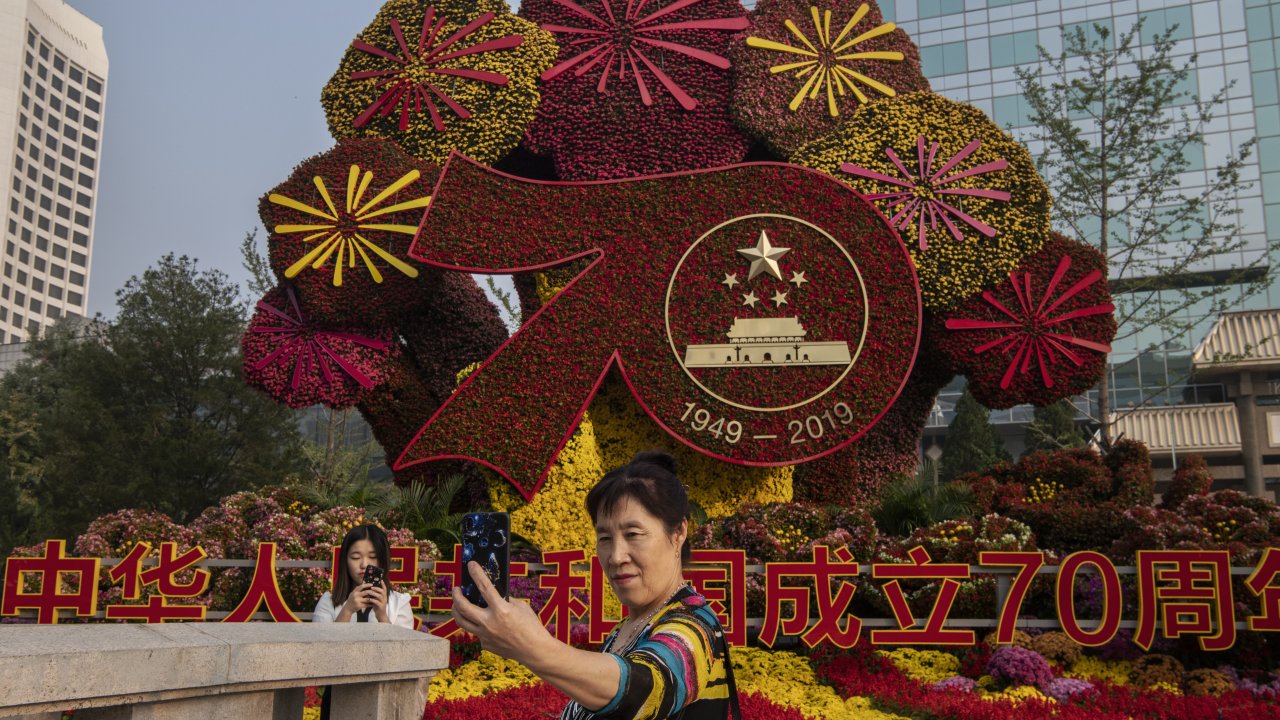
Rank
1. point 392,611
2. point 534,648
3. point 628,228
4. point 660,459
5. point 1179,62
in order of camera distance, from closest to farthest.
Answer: point 534,648
point 660,459
point 392,611
point 628,228
point 1179,62

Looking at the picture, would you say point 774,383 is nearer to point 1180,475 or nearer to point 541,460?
point 541,460

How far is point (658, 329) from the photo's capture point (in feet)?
28.5

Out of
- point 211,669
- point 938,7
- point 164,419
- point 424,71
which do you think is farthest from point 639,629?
point 938,7

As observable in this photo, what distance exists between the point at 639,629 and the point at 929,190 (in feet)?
27.4

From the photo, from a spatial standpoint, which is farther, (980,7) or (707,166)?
(980,7)

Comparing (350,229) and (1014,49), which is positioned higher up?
(1014,49)

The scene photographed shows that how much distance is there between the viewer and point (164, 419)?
15805mm

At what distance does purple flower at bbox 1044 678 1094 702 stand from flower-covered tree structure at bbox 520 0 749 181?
5.64 metres

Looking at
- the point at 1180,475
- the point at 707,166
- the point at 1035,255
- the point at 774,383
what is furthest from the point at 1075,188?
the point at 774,383

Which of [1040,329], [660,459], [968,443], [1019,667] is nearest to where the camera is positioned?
[660,459]

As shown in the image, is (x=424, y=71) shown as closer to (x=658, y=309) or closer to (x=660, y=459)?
(x=658, y=309)

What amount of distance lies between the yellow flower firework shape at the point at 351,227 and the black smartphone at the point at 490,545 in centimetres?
818

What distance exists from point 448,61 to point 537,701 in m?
6.66

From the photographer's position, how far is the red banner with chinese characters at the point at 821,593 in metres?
6.75
